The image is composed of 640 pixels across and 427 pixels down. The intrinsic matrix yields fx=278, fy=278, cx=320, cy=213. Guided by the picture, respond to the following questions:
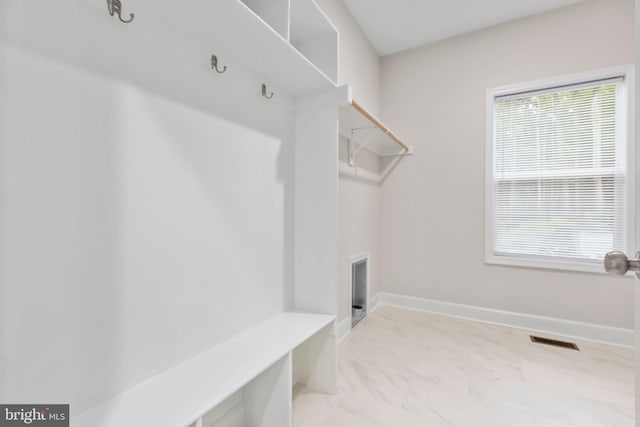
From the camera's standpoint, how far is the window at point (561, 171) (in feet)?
6.98

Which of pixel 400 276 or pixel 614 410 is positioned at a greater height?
pixel 400 276

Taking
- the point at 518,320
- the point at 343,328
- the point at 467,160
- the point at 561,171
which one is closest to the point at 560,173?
the point at 561,171

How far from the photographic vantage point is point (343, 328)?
7.04 ft

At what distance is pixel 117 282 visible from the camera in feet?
2.67

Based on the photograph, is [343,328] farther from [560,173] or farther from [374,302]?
[560,173]

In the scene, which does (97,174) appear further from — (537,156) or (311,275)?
(537,156)

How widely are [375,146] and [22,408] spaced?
2538 millimetres

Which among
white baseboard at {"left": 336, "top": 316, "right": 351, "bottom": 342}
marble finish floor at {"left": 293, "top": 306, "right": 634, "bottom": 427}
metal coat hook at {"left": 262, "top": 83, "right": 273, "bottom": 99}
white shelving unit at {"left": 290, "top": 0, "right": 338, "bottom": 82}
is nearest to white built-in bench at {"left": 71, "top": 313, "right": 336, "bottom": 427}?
marble finish floor at {"left": 293, "top": 306, "right": 634, "bottom": 427}

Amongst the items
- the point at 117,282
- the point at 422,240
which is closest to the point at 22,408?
the point at 117,282

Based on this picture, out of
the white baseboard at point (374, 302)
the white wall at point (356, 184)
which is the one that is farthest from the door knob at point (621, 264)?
the white baseboard at point (374, 302)

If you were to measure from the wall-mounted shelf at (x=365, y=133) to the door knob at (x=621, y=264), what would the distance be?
1218mm

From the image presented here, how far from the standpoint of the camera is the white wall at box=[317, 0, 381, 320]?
215cm

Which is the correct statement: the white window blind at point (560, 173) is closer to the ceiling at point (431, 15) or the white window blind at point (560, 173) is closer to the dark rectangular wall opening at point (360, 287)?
the ceiling at point (431, 15)

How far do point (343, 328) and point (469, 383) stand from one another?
877mm
